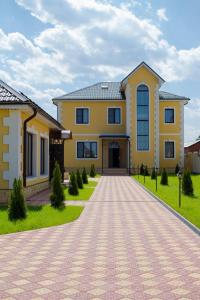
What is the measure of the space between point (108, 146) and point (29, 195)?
2218 cm

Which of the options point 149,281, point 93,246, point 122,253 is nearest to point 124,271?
point 149,281

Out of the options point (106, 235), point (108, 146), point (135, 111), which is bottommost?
point (106, 235)

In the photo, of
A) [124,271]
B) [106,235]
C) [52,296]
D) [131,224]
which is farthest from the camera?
[131,224]

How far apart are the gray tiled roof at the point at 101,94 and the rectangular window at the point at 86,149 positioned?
4221mm

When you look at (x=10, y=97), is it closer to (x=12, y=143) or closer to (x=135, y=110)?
(x=12, y=143)

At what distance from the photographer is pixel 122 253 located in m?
6.86

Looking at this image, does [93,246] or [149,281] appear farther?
[93,246]

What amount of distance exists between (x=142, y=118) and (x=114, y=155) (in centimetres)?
450

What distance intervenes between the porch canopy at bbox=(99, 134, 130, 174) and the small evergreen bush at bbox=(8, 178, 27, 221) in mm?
26519

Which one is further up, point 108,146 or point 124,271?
point 108,146

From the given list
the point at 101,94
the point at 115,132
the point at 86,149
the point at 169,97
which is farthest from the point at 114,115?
the point at 169,97

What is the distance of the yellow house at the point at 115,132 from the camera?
3566 centimetres

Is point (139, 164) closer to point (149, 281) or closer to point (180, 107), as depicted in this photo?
point (180, 107)

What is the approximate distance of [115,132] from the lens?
122 ft
